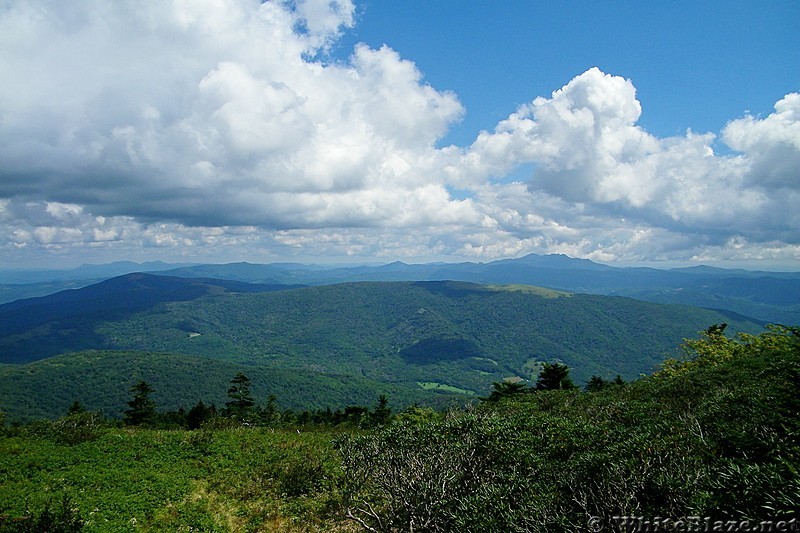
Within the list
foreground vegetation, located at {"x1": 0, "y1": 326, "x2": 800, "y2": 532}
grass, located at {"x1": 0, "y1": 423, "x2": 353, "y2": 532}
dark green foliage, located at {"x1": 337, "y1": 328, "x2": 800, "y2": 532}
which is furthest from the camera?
grass, located at {"x1": 0, "y1": 423, "x2": 353, "y2": 532}

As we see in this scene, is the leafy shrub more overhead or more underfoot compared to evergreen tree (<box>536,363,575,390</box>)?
more overhead

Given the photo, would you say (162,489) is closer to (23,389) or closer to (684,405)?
(684,405)

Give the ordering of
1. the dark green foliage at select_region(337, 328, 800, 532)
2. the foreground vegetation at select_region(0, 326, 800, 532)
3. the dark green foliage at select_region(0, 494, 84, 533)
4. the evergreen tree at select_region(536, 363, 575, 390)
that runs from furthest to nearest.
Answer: the evergreen tree at select_region(536, 363, 575, 390)
the dark green foliage at select_region(0, 494, 84, 533)
the foreground vegetation at select_region(0, 326, 800, 532)
the dark green foliage at select_region(337, 328, 800, 532)

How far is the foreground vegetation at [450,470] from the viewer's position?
8.19 meters

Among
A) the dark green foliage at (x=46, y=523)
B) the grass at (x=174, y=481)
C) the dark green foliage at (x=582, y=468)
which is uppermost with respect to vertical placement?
the dark green foliage at (x=582, y=468)

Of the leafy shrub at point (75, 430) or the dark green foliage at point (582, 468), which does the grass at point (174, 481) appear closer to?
the leafy shrub at point (75, 430)

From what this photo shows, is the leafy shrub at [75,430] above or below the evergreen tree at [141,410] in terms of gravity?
above

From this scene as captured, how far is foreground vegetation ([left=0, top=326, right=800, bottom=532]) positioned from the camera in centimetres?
819

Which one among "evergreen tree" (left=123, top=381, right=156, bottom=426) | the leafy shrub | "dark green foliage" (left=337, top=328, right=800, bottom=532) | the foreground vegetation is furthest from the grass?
"evergreen tree" (left=123, top=381, right=156, bottom=426)

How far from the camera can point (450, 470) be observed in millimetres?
11320

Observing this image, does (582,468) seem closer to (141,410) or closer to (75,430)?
(75,430)

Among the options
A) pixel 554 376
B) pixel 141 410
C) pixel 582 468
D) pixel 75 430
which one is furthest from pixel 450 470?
pixel 141 410

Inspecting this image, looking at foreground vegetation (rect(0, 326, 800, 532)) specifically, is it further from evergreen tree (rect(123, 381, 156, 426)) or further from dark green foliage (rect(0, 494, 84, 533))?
evergreen tree (rect(123, 381, 156, 426))

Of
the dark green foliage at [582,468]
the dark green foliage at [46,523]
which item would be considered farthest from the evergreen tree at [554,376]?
the dark green foliage at [46,523]
